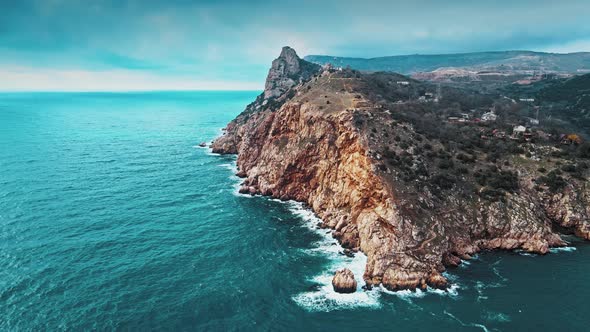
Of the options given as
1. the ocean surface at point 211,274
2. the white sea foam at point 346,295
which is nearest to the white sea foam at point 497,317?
the ocean surface at point 211,274

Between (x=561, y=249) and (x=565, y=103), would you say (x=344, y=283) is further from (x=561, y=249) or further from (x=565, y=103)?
(x=565, y=103)

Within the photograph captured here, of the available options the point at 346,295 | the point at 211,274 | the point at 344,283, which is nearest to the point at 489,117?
the point at 344,283

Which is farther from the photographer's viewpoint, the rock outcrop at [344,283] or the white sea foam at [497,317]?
the rock outcrop at [344,283]

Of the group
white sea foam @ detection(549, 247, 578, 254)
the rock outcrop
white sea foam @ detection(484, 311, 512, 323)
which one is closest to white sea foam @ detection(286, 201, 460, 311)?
the rock outcrop

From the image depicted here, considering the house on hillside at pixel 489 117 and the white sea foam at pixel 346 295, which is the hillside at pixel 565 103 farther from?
the white sea foam at pixel 346 295

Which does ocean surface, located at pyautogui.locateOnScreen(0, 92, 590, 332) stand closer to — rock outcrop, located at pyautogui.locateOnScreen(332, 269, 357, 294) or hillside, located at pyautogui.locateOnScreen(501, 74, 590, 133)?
rock outcrop, located at pyautogui.locateOnScreen(332, 269, 357, 294)

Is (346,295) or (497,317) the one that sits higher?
(346,295)
